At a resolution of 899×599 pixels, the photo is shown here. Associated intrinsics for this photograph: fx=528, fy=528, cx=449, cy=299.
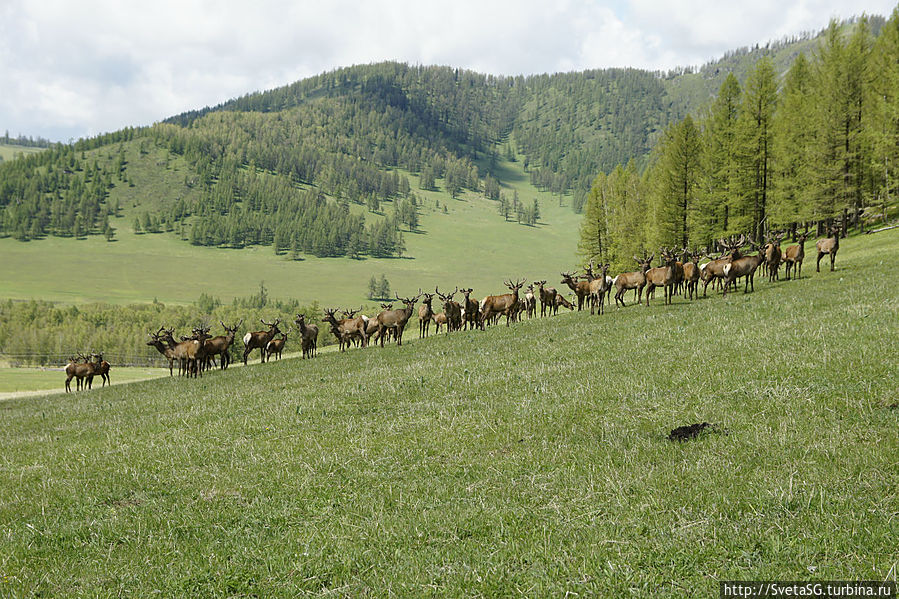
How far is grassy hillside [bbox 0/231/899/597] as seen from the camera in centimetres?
573

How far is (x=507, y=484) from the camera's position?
7953mm

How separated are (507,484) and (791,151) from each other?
193 ft

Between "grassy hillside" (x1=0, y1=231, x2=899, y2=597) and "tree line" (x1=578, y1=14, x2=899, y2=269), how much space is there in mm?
39428

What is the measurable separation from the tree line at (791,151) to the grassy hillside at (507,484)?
129 feet

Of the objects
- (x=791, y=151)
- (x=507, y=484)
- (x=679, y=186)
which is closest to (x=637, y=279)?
(x=507, y=484)

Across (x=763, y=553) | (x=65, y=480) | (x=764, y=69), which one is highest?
(x=764, y=69)

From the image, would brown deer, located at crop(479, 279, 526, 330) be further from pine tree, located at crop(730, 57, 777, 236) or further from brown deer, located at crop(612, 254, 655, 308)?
pine tree, located at crop(730, 57, 777, 236)

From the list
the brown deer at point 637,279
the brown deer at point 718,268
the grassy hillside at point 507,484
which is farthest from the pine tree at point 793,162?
the grassy hillside at point 507,484

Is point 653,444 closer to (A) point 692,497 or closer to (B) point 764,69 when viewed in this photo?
(A) point 692,497

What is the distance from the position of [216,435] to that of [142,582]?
6795mm

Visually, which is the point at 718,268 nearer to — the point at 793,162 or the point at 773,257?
the point at 773,257

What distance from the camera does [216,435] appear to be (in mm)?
12867

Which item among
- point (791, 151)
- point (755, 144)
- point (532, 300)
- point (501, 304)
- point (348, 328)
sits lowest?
point (348, 328)

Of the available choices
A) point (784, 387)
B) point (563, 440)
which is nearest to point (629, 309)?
point (784, 387)
